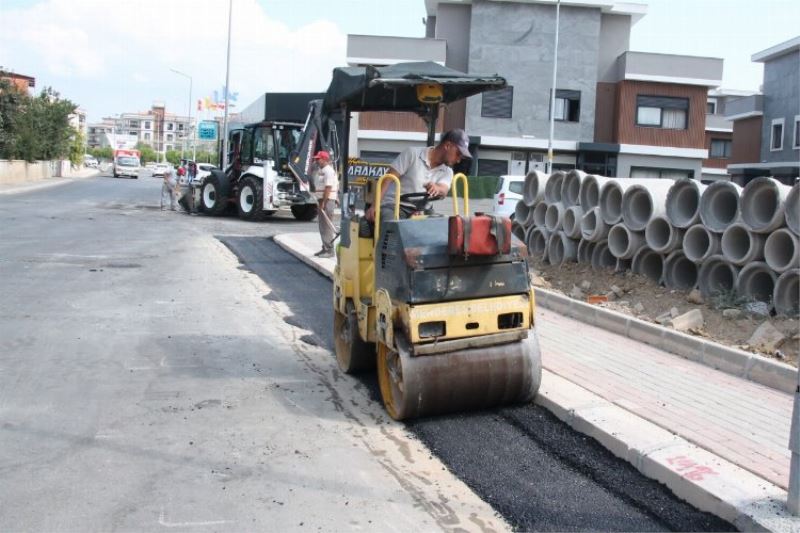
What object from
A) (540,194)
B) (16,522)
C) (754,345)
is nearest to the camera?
(16,522)

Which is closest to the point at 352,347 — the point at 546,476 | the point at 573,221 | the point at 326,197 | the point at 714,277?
the point at 546,476

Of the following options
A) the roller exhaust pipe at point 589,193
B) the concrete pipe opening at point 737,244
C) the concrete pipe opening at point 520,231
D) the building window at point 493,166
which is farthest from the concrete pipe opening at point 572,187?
the building window at point 493,166

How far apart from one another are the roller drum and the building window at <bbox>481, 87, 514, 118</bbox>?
101 ft

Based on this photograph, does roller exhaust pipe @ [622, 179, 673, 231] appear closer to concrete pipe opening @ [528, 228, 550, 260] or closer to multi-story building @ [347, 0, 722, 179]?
concrete pipe opening @ [528, 228, 550, 260]

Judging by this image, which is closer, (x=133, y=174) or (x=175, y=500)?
(x=175, y=500)

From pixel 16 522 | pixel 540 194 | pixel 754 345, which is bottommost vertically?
pixel 16 522

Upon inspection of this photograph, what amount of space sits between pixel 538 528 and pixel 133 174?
220 feet

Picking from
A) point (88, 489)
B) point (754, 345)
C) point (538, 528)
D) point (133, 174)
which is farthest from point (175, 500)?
point (133, 174)

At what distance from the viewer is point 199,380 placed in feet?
20.9

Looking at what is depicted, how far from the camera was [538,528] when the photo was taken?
385cm

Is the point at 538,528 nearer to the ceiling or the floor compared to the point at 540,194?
nearer to the floor

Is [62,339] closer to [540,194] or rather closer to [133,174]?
[540,194]

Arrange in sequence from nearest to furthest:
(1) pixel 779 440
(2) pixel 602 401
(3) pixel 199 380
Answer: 1. (1) pixel 779 440
2. (2) pixel 602 401
3. (3) pixel 199 380

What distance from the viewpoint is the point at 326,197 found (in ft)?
44.7
